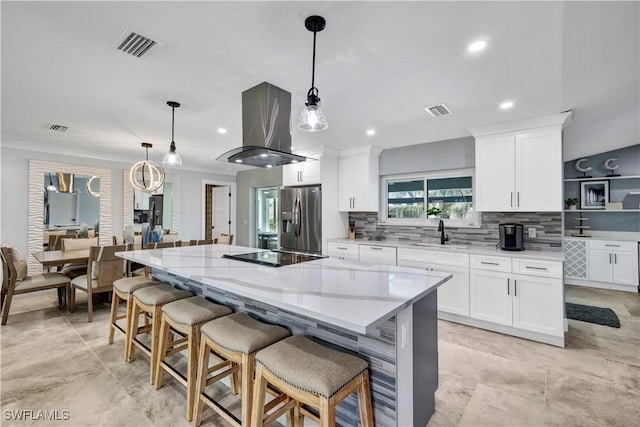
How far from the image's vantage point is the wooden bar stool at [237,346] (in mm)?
1521

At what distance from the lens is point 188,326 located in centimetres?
188

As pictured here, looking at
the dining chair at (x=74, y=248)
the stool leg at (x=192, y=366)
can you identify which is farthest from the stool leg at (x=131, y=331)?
the dining chair at (x=74, y=248)

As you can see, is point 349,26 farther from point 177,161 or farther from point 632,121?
point 632,121

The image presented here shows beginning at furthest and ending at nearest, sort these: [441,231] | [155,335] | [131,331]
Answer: [441,231], [131,331], [155,335]

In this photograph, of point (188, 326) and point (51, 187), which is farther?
point (51, 187)

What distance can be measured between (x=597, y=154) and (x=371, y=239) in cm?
452

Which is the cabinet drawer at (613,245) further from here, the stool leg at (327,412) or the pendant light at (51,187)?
the pendant light at (51,187)

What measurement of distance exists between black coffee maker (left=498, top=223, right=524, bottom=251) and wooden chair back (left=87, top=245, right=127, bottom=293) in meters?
4.67

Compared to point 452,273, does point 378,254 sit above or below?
above

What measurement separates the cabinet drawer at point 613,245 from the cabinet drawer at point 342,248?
425cm

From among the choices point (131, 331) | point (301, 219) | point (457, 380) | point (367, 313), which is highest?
point (301, 219)

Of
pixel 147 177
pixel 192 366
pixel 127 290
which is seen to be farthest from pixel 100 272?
pixel 192 366

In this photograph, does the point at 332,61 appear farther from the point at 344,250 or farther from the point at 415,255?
the point at 344,250

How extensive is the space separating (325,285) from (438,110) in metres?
2.33
